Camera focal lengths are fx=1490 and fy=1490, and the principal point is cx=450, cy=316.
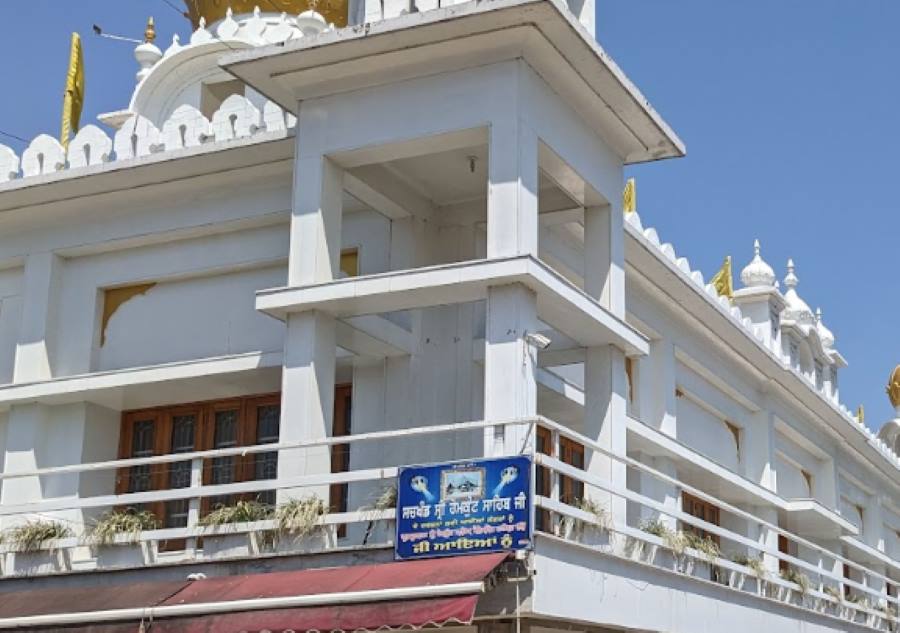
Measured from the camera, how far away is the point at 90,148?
20.2 m

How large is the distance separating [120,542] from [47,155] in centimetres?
634

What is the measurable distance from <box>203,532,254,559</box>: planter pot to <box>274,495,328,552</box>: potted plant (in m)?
0.42

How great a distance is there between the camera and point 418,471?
14617 millimetres

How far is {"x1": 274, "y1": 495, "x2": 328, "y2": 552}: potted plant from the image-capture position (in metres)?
15.6

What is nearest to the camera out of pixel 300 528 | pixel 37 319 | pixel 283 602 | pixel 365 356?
pixel 283 602

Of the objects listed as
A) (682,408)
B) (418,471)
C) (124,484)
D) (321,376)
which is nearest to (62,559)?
(124,484)

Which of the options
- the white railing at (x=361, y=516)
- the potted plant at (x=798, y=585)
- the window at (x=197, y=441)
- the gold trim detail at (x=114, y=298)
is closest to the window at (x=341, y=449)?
the white railing at (x=361, y=516)

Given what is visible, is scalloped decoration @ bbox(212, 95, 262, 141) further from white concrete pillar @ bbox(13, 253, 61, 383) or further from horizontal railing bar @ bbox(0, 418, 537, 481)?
horizontal railing bar @ bbox(0, 418, 537, 481)

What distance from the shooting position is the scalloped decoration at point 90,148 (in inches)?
794

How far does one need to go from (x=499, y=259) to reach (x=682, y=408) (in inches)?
419

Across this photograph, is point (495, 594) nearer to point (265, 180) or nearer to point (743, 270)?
point (265, 180)

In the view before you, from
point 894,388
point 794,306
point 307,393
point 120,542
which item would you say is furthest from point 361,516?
point 894,388

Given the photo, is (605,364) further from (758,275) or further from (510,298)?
(758,275)

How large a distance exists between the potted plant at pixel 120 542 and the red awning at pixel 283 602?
0.68 m
